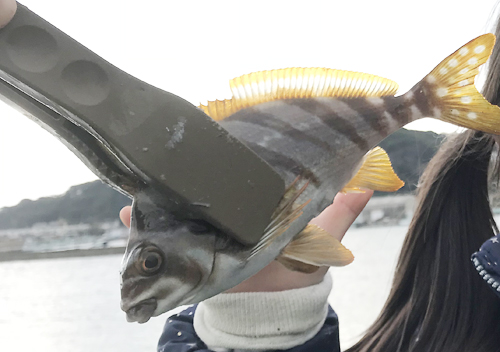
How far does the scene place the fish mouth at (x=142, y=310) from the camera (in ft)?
1.40

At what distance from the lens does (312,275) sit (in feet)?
2.65

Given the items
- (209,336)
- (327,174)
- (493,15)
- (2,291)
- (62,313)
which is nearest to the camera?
(327,174)

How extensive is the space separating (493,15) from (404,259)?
0.63 meters

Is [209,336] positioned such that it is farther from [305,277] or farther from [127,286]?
[127,286]

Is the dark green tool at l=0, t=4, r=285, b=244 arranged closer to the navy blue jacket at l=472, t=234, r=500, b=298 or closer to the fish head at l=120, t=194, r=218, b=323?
the fish head at l=120, t=194, r=218, b=323

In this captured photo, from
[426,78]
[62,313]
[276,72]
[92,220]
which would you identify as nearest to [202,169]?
[276,72]

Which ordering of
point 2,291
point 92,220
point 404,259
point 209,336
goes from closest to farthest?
point 209,336 < point 404,259 < point 92,220 < point 2,291

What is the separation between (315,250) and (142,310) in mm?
224

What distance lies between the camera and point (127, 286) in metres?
0.42

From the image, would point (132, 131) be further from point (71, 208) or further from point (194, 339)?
point (71, 208)

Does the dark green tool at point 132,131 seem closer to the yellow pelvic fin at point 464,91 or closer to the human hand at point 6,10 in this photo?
the human hand at point 6,10

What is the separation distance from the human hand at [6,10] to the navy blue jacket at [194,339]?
653mm

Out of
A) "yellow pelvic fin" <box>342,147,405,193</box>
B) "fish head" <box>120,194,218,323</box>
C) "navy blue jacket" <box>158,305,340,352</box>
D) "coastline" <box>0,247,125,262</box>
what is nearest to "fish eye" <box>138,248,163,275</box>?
"fish head" <box>120,194,218,323</box>

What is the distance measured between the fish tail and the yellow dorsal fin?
0.06m
